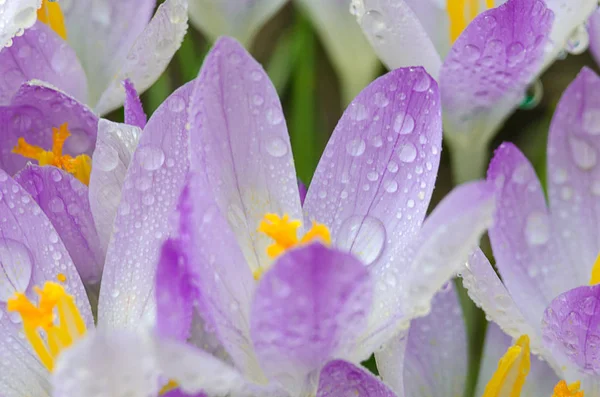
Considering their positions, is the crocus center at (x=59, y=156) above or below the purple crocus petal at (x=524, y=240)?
above

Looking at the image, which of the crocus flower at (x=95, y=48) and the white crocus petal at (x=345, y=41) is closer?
the crocus flower at (x=95, y=48)

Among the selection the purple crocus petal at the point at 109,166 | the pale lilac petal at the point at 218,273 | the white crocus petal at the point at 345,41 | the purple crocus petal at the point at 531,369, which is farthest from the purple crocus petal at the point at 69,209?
the white crocus petal at the point at 345,41

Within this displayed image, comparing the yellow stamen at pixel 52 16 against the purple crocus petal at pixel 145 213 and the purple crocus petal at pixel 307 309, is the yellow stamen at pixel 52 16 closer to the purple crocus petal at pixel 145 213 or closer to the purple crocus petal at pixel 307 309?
the purple crocus petal at pixel 145 213

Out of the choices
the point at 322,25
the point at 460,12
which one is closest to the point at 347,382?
the point at 460,12

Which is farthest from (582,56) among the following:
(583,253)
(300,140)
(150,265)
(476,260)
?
(150,265)

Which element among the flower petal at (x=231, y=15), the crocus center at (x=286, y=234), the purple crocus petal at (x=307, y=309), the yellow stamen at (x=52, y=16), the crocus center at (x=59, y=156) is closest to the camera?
the purple crocus petal at (x=307, y=309)

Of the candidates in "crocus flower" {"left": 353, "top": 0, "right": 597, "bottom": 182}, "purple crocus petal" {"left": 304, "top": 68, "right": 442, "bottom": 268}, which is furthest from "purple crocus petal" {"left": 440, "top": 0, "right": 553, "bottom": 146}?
"purple crocus petal" {"left": 304, "top": 68, "right": 442, "bottom": 268}

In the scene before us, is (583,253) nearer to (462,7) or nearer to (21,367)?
(462,7)
